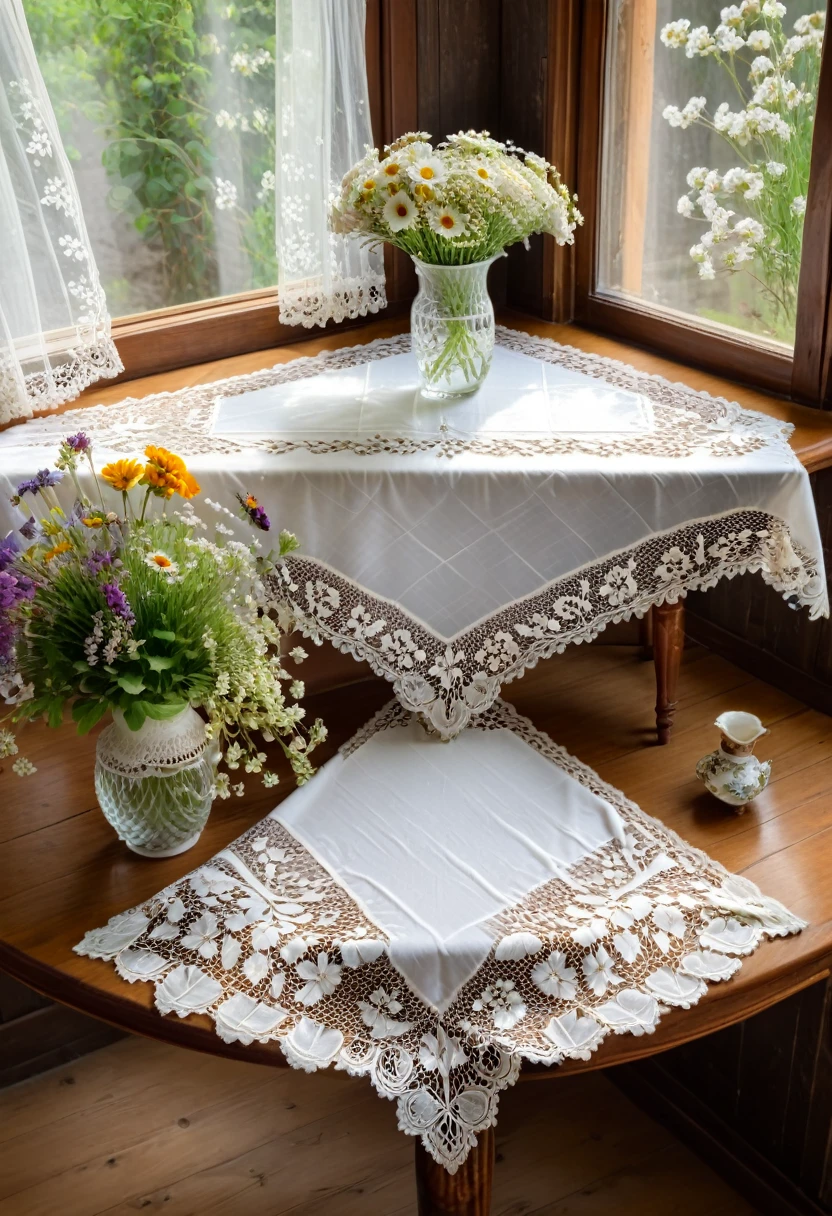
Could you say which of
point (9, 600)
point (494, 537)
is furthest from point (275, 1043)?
point (494, 537)

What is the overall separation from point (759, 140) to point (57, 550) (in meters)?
1.21

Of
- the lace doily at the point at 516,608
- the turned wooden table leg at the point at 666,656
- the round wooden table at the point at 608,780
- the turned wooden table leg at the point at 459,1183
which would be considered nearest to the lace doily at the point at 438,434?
the lace doily at the point at 516,608

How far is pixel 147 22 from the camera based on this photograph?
1.90 m

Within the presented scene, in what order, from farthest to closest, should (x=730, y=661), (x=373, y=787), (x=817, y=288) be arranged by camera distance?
1. (x=730, y=661)
2. (x=817, y=288)
3. (x=373, y=787)

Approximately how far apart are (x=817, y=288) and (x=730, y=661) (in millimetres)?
624

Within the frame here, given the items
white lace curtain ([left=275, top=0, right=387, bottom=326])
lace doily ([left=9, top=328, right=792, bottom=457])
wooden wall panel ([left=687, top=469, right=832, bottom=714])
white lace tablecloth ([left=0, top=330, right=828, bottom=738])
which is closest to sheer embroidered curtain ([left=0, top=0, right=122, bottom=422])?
lace doily ([left=9, top=328, right=792, bottom=457])

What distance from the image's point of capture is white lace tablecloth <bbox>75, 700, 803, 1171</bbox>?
1.37 metres

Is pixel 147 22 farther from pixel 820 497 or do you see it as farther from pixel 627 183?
pixel 820 497

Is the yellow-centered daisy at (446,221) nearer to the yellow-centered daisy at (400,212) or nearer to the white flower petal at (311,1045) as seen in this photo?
the yellow-centered daisy at (400,212)

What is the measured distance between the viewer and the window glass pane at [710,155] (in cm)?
181

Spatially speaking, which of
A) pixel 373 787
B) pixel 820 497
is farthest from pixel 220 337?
pixel 820 497

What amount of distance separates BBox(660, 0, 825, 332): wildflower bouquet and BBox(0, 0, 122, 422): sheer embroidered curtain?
38.1 inches

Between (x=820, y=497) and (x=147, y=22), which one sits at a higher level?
(x=147, y=22)

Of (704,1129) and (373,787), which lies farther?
(704,1129)
